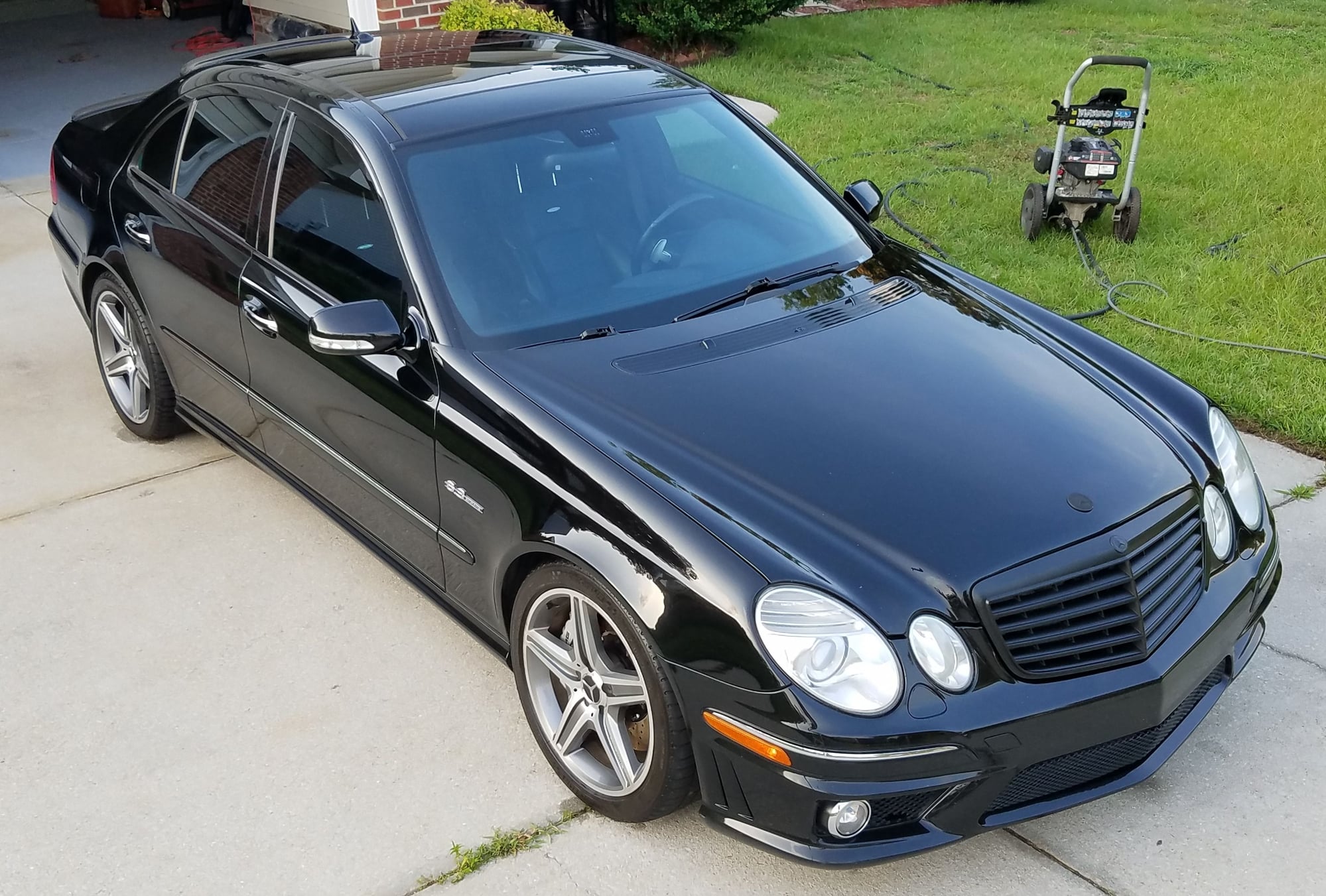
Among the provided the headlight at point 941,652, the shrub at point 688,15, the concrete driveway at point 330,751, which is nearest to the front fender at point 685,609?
the headlight at point 941,652

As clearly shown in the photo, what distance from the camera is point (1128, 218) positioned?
22.3 ft

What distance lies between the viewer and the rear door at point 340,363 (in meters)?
3.39

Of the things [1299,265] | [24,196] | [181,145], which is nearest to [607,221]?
[181,145]

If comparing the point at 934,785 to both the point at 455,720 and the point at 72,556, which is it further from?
the point at 72,556

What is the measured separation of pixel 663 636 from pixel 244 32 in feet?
39.0

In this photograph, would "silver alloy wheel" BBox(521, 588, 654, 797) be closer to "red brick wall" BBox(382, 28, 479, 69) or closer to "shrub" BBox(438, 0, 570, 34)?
"red brick wall" BBox(382, 28, 479, 69)

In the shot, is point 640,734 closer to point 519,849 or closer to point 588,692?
point 588,692

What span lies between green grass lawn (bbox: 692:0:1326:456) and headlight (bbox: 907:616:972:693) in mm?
3034

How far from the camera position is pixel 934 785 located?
8.27 ft

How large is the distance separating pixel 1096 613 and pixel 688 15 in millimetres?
8807

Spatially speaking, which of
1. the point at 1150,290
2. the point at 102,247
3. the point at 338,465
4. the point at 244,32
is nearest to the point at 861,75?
the point at 1150,290

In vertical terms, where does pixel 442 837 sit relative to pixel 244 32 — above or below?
below

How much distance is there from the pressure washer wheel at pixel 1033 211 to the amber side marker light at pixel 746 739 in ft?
16.5

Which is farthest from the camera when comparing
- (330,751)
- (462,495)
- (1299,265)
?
(1299,265)
